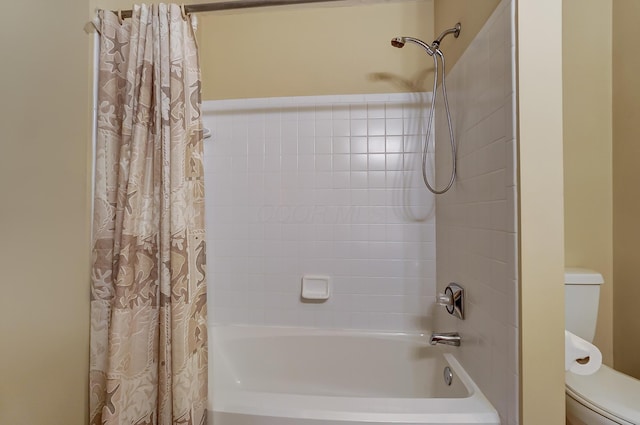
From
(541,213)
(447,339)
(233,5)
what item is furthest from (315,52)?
(447,339)

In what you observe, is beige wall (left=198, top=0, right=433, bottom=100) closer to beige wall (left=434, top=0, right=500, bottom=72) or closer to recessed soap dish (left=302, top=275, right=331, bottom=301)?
beige wall (left=434, top=0, right=500, bottom=72)

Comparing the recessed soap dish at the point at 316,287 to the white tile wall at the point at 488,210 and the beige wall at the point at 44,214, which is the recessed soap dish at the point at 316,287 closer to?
the white tile wall at the point at 488,210

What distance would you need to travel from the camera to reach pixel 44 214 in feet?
2.97

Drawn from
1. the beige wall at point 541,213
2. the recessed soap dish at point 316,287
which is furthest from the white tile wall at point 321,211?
the beige wall at point 541,213

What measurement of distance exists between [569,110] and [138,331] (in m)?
2.14

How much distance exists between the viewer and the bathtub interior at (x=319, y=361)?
1540mm

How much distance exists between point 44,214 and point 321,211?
114 cm

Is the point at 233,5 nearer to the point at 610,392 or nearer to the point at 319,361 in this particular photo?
the point at 319,361

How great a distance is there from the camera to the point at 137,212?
1016mm

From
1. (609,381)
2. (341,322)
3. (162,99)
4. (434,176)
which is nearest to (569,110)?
(434,176)

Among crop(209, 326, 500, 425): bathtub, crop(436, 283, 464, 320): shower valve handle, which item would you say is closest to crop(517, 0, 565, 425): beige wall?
crop(436, 283, 464, 320): shower valve handle

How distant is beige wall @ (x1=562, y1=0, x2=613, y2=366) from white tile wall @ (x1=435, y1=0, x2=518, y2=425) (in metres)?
0.70

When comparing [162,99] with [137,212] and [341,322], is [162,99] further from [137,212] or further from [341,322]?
[341,322]

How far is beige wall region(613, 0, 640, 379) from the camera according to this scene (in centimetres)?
133
